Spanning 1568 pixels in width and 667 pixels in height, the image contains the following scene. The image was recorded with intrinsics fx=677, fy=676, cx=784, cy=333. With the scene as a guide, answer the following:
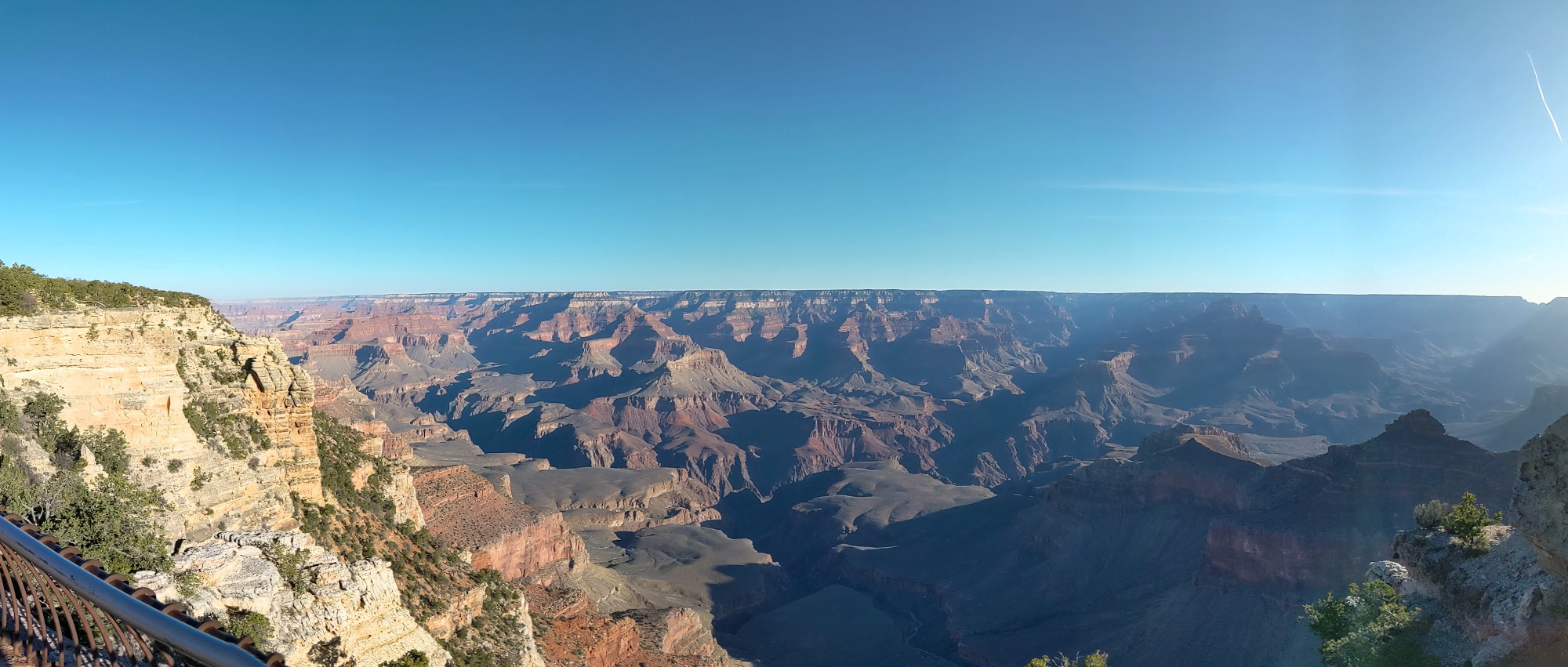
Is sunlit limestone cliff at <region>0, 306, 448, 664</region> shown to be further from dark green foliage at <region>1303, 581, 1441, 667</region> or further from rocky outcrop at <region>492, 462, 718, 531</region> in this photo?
rocky outcrop at <region>492, 462, 718, 531</region>

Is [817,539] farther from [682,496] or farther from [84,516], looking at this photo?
[84,516]

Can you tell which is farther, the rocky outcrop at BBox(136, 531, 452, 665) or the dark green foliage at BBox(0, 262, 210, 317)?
the dark green foliage at BBox(0, 262, 210, 317)

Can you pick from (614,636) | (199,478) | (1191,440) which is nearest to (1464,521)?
(614,636)

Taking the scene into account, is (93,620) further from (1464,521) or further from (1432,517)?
(1432,517)

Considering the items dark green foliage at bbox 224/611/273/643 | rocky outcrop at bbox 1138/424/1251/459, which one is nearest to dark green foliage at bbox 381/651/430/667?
dark green foliage at bbox 224/611/273/643

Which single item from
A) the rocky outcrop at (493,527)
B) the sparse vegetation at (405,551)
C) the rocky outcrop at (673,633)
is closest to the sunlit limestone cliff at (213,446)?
the sparse vegetation at (405,551)

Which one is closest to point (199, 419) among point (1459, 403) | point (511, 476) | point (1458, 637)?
point (1458, 637)
